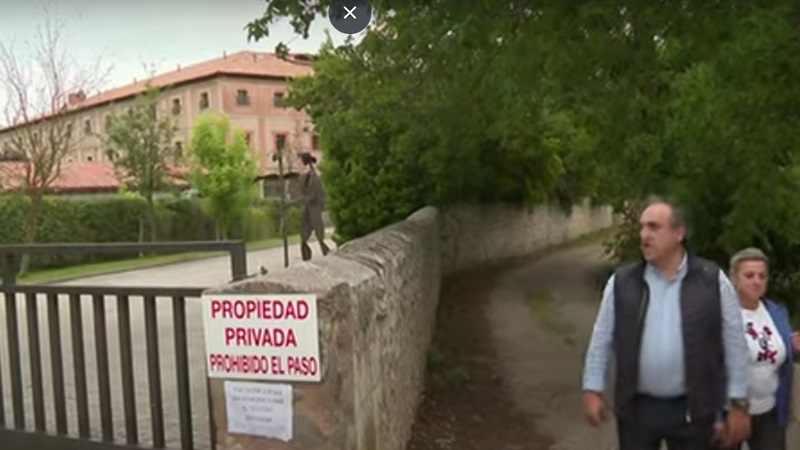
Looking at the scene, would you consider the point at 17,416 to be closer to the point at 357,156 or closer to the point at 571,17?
the point at 571,17

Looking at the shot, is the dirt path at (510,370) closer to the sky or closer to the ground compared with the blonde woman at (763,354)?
closer to the ground

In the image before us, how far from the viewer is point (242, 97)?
56.9 meters

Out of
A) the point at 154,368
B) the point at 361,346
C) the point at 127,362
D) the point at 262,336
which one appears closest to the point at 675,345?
the point at 361,346

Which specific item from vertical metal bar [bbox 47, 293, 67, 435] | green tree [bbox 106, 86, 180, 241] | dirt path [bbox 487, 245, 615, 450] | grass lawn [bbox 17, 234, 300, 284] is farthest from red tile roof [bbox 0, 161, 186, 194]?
vertical metal bar [bbox 47, 293, 67, 435]

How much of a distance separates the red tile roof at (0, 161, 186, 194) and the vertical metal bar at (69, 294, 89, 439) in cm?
2241

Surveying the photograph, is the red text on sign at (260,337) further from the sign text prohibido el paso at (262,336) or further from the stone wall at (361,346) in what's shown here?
the stone wall at (361,346)

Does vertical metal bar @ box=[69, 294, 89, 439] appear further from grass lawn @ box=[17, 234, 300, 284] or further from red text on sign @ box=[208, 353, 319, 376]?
grass lawn @ box=[17, 234, 300, 284]

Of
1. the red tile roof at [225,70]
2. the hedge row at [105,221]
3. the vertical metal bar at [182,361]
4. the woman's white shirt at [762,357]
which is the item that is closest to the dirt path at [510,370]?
the woman's white shirt at [762,357]

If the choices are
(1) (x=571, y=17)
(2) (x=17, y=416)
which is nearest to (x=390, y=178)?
(1) (x=571, y=17)

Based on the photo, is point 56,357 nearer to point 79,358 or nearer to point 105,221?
point 79,358

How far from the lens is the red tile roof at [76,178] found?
2505cm

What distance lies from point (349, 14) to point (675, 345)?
466cm

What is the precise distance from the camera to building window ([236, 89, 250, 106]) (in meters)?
56.7

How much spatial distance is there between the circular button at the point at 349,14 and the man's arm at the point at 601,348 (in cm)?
393
